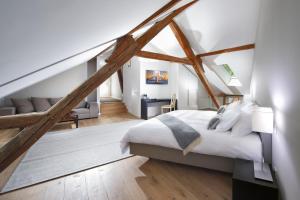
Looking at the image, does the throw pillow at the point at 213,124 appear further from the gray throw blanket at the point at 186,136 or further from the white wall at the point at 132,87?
the white wall at the point at 132,87

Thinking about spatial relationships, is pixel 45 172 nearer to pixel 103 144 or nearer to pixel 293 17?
pixel 103 144

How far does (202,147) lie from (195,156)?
0.68 ft

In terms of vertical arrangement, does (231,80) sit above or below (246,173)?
above

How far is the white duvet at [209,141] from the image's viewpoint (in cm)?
182

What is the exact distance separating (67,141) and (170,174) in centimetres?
255

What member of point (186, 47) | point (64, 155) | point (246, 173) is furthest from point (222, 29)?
point (64, 155)

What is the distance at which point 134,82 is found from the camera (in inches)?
258

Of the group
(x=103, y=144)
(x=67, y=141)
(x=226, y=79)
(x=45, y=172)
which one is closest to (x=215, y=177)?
(x=103, y=144)

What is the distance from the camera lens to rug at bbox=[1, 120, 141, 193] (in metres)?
2.12

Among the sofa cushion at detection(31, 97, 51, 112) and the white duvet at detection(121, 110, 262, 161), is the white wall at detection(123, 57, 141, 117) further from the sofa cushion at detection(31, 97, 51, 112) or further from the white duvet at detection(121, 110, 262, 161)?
the white duvet at detection(121, 110, 262, 161)

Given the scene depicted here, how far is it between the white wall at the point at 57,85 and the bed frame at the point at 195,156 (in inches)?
193

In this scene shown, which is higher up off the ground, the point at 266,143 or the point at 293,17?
the point at 293,17

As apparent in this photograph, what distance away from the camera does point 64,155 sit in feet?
9.01

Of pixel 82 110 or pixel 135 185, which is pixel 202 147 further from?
pixel 82 110
